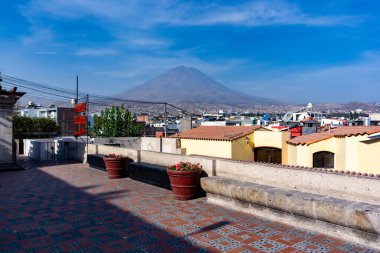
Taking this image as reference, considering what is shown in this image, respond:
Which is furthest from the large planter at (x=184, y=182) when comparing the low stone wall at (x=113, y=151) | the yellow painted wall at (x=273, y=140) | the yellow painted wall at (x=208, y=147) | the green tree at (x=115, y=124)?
the green tree at (x=115, y=124)

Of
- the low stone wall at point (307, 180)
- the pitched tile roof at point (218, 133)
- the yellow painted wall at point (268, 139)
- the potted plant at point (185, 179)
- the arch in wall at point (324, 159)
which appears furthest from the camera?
the yellow painted wall at point (268, 139)

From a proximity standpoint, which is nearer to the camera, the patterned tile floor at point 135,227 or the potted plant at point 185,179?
the patterned tile floor at point 135,227

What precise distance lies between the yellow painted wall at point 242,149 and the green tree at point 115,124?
48.7ft

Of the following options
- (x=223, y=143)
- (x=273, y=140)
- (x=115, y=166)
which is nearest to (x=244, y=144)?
(x=223, y=143)

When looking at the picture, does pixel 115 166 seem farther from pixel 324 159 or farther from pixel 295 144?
pixel 324 159

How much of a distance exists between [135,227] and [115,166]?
242 inches

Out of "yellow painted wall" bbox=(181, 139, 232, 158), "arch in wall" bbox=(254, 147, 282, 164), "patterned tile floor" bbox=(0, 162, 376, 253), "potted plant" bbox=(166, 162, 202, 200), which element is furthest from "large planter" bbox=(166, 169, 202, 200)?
"arch in wall" bbox=(254, 147, 282, 164)

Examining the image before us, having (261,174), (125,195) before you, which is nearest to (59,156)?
(125,195)

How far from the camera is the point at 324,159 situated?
20.7 metres

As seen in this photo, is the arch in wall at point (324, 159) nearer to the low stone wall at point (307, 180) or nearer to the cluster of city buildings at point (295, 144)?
the cluster of city buildings at point (295, 144)

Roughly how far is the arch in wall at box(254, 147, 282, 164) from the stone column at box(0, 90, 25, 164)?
65.8 feet

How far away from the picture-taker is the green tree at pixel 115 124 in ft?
123

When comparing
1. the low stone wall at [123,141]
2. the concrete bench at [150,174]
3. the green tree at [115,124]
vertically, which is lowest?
the concrete bench at [150,174]

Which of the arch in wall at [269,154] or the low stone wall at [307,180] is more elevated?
the low stone wall at [307,180]
